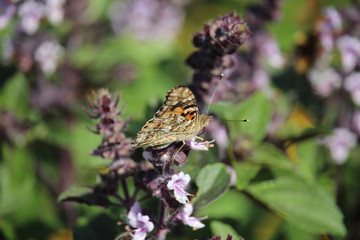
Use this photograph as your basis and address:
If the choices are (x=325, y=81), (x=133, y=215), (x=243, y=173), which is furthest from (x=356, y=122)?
(x=133, y=215)

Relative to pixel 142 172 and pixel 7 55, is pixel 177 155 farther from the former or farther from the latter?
pixel 7 55

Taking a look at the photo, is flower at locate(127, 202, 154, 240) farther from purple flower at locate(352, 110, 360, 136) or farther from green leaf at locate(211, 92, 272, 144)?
purple flower at locate(352, 110, 360, 136)

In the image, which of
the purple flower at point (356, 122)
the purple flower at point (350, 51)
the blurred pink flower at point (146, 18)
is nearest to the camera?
the purple flower at point (350, 51)

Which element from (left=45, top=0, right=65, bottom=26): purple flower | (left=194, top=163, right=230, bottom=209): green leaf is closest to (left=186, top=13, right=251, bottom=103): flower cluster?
(left=194, top=163, right=230, bottom=209): green leaf

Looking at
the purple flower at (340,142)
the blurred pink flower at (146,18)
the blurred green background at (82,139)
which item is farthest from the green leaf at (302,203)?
the blurred pink flower at (146,18)

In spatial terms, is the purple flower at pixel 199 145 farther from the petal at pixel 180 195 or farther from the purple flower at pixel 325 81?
the purple flower at pixel 325 81

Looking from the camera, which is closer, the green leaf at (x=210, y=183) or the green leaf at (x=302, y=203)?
the green leaf at (x=210, y=183)
